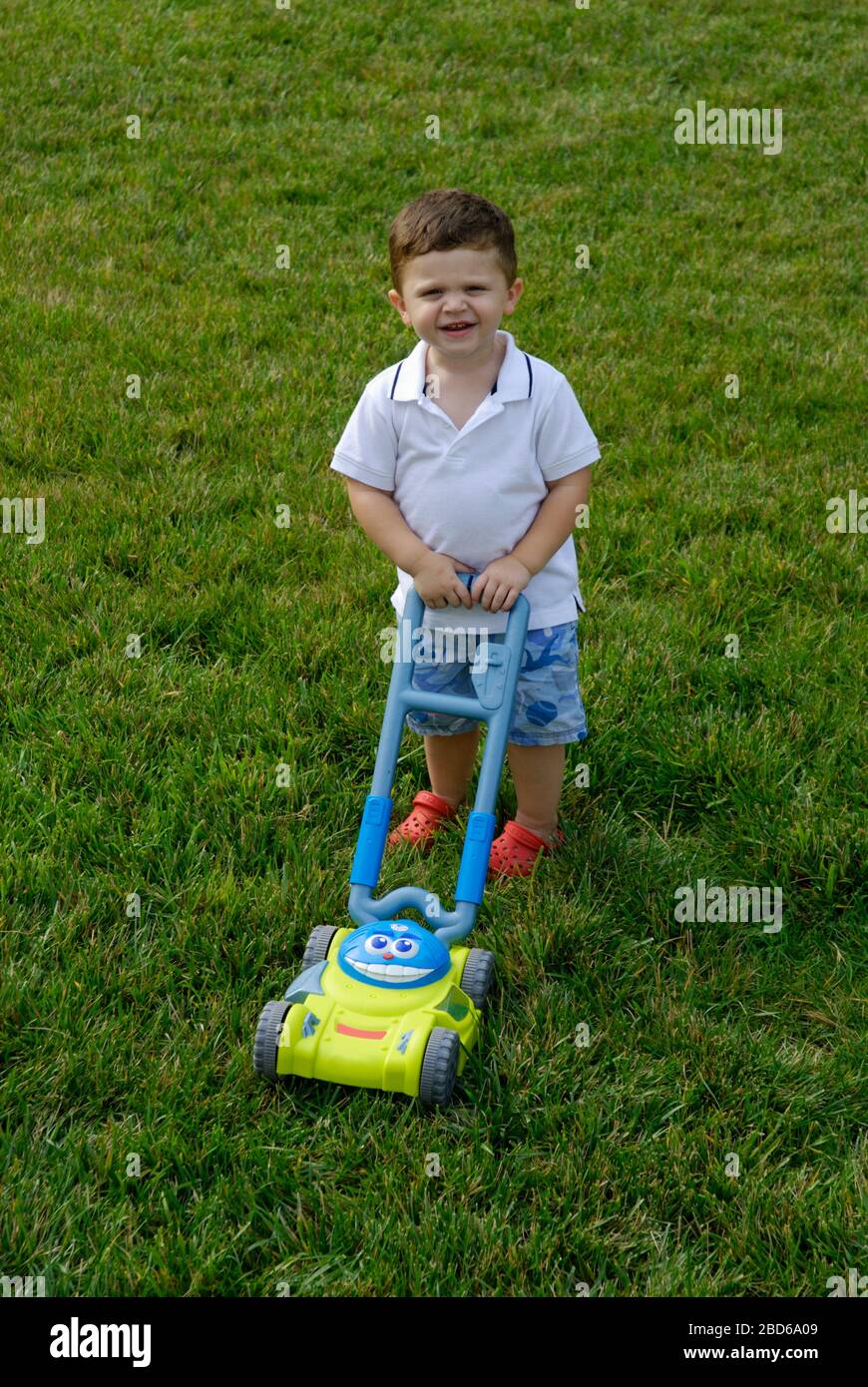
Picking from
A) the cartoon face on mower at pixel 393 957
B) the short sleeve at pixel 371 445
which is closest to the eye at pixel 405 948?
the cartoon face on mower at pixel 393 957

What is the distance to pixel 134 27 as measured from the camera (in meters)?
8.65

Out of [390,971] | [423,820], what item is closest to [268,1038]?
[390,971]

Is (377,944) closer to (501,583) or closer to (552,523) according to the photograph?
(501,583)

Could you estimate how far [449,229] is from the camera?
2.67m

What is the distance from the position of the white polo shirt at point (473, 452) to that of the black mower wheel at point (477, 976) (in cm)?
76

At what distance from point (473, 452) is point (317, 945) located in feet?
3.63

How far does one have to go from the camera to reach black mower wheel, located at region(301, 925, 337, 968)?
110 inches

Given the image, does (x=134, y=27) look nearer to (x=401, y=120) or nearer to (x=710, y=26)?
(x=401, y=120)

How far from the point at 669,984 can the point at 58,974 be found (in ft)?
4.27

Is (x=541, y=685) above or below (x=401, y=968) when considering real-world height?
above

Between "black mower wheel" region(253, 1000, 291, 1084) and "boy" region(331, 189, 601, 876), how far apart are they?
93cm

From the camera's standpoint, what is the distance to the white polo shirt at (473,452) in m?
2.85

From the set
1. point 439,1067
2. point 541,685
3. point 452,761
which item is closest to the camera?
point 439,1067

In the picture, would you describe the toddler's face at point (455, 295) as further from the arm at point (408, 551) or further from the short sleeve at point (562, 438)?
the arm at point (408, 551)
